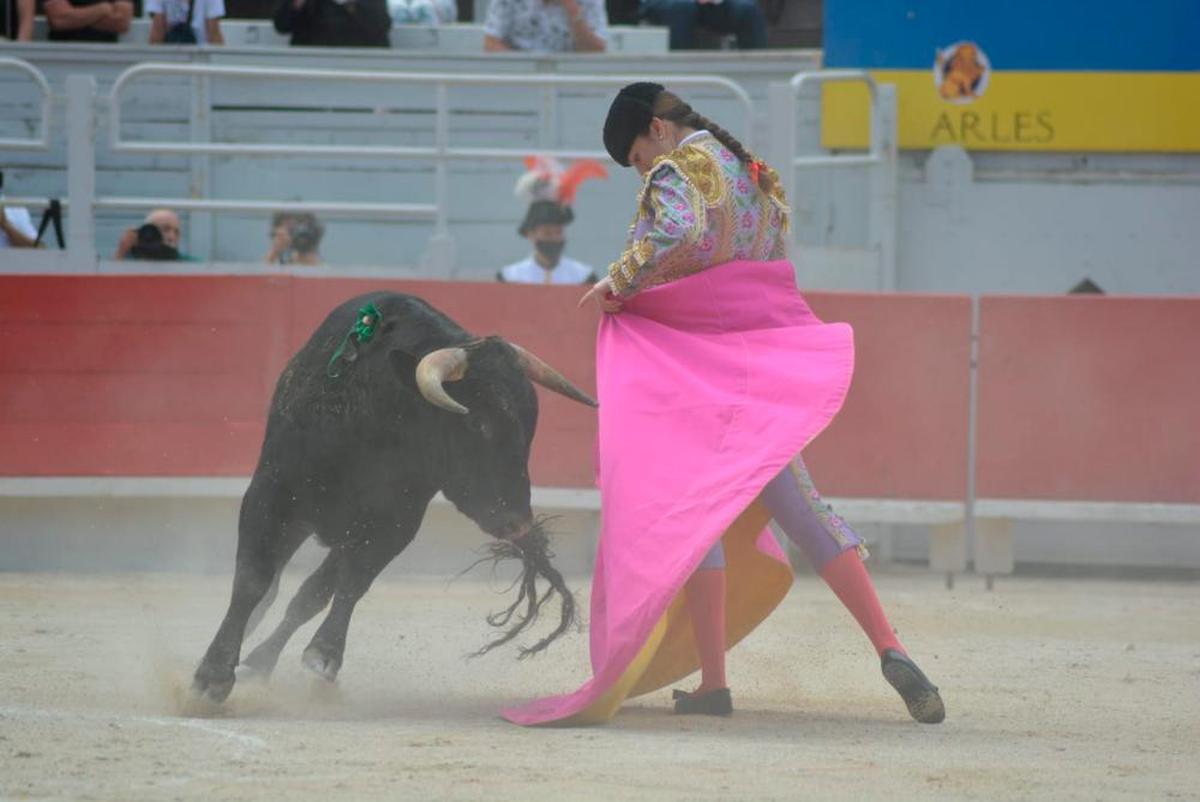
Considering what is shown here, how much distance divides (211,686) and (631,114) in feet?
5.09

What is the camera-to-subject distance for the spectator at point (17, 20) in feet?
32.7

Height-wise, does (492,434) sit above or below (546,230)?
below

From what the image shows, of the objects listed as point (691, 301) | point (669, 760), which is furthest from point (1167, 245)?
point (669, 760)

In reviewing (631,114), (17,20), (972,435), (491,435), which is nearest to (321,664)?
(491,435)

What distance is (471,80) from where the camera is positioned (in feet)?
29.3

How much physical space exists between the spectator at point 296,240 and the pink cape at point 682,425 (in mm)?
4394

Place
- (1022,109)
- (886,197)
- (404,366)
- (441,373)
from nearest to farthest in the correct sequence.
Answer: (441,373) → (404,366) → (886,197) → (1022,109)

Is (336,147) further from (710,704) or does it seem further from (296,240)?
(710,704)

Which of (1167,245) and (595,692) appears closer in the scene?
(595,692)

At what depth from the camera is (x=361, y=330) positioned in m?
4.97

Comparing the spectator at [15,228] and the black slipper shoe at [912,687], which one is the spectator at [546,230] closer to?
the spectator at [15,228]

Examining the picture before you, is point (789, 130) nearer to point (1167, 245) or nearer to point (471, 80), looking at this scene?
point (471, 80)

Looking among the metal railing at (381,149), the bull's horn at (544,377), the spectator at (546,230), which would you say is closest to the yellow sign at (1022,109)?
the metal railing at (381,149)

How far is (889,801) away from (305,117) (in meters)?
6.62
